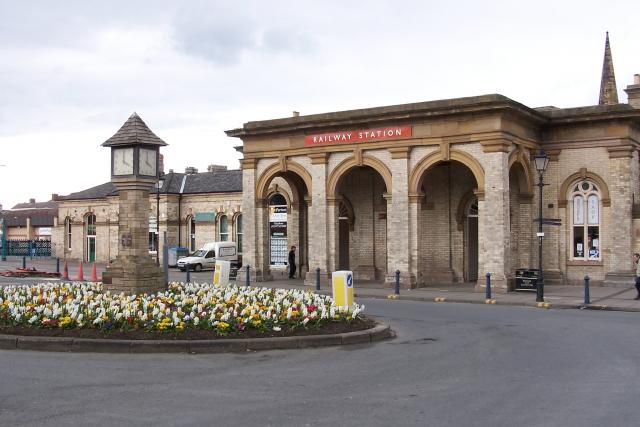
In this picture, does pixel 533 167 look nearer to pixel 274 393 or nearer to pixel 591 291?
pixel 591 291

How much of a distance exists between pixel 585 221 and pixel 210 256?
2178cm

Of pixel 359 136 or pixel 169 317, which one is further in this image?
pixel 359 136

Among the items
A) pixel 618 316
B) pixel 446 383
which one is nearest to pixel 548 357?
pixel 446 383

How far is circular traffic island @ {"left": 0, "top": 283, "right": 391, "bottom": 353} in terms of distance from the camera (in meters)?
13.1

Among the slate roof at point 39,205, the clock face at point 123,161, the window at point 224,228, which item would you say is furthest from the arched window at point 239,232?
the slate roof at point 39,205

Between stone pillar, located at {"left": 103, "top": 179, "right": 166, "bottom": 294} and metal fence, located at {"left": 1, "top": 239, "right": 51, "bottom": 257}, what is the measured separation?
4652cm

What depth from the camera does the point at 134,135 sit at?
18891 mm

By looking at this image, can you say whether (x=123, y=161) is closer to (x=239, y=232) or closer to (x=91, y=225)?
(x=239, y=232)

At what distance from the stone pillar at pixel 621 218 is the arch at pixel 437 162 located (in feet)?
17.3

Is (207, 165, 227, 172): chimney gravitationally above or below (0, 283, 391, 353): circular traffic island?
above

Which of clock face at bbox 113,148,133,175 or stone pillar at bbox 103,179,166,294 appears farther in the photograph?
clock face at bbox 113,148,133,175

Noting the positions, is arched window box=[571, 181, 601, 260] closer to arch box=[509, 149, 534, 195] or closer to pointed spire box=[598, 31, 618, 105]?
arch box=[509, 149, 534, 195]

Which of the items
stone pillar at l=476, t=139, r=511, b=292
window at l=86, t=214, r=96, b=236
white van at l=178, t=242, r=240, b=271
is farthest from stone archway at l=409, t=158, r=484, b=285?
window at l=86, t=214, r=96, b=236

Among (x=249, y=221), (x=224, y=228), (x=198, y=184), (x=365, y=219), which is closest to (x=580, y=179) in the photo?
(x=365, y=219)
